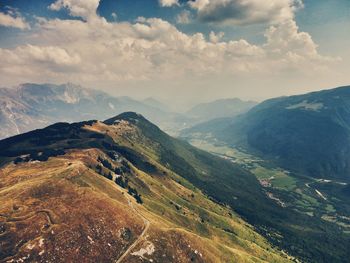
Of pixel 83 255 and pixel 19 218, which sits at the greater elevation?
pixel 19 218

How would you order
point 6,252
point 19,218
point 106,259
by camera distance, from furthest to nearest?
1. point 19,218
2. point 106,259
3. point 6,252

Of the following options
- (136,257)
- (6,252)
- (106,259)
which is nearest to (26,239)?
(6,252)

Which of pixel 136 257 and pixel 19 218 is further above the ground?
pixel 19 218

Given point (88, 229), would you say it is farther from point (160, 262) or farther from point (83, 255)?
point (160, 262)

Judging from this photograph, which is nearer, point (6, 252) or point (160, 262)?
point (6, 252)

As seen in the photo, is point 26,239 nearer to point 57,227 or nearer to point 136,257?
point 57,227

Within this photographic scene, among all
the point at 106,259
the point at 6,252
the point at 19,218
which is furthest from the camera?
the point at 19,218

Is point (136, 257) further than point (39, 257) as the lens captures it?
Yes

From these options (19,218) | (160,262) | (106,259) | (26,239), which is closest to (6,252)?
(26,239)
